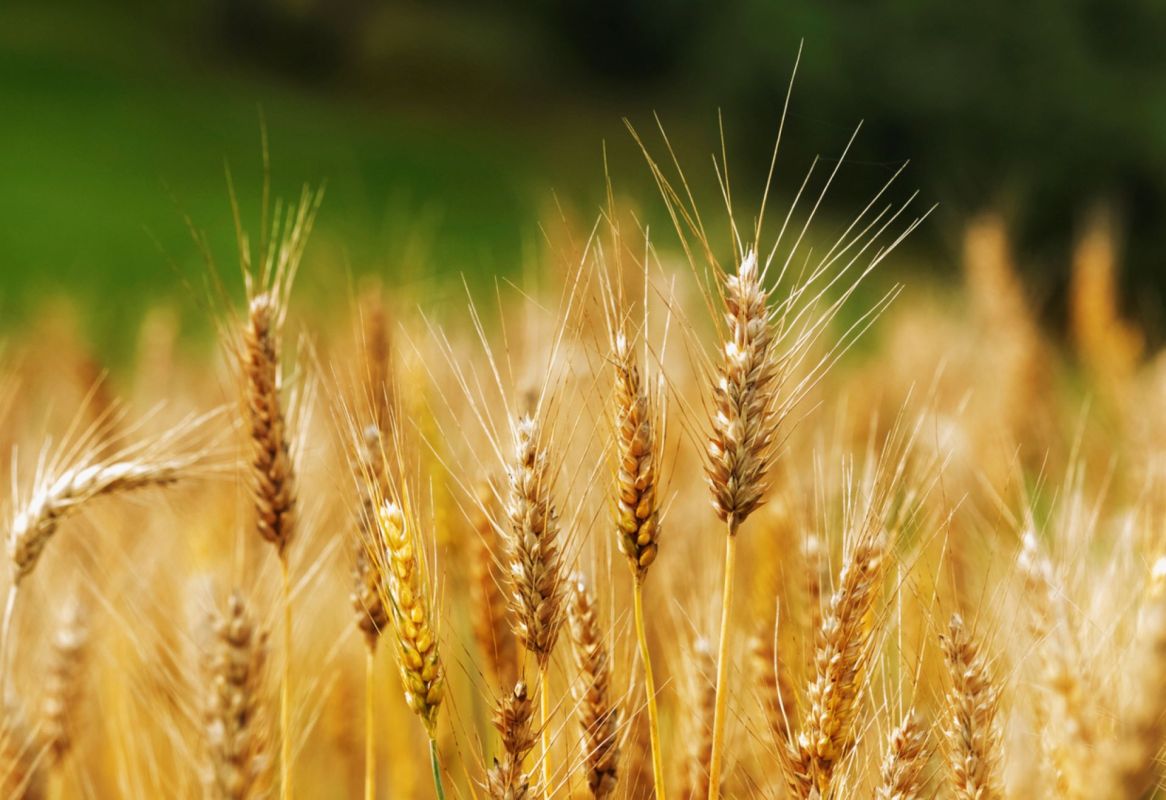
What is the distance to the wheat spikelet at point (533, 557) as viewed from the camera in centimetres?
100

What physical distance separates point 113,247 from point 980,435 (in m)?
12.0

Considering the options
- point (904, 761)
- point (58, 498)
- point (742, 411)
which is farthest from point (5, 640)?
point (904, 761)

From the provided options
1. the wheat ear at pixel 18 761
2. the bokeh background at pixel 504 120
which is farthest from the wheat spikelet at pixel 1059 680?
the wheat ear at pixel 18 761

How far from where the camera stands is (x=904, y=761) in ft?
3.31

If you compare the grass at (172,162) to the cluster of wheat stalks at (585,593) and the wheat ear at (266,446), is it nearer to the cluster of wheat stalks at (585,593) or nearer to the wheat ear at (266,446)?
the cluster of wheat stalks at (585,593)

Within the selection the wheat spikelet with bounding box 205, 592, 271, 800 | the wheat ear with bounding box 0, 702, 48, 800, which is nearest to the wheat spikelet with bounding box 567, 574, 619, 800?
the wheat spikelet with bounding box 205, 592, 271, 800

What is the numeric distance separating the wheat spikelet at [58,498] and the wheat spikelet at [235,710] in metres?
0.19

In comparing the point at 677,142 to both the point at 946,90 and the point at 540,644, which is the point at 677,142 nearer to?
the point at 946,90

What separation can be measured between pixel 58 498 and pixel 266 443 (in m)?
0.26

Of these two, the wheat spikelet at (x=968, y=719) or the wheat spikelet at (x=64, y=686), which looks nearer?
the wheat spikelet at (x=968, y=719)

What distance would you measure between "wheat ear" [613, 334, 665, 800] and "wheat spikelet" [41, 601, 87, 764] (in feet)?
2.86

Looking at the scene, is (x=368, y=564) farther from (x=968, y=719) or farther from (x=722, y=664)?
(x=968, y=719)

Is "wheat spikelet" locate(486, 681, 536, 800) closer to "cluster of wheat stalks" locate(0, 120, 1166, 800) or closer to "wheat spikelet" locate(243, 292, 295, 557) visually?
"cluster of wheat stalks" locate(0, 120, 1166, 800)

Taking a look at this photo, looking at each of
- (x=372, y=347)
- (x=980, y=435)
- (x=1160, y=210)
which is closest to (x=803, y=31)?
(x=1160, y=210)
